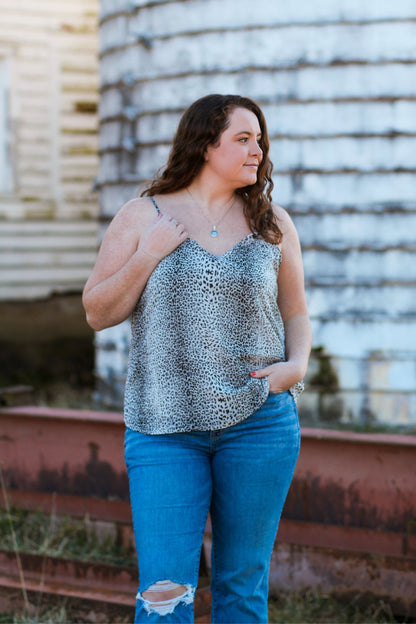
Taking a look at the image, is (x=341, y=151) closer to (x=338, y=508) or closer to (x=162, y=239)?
(x=338, y=508)

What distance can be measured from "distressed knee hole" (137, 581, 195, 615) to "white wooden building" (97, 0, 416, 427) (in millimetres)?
4122

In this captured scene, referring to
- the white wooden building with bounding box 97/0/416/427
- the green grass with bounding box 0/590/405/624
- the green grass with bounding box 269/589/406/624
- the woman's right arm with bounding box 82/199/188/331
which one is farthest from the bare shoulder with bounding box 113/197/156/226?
the white wooden building with bounding box 97/0/416/427

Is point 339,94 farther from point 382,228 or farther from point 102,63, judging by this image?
point 102,63

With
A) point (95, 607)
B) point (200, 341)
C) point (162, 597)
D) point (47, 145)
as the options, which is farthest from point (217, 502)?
point (47, 145)

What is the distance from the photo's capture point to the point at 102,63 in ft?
23.4

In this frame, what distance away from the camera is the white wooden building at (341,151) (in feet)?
19.0

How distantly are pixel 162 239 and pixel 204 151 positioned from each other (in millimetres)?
315

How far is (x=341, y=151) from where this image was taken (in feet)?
19.4

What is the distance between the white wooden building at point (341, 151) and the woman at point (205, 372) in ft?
12.0

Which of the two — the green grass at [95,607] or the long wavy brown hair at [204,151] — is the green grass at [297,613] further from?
the long wavy brown hair at [204,151]

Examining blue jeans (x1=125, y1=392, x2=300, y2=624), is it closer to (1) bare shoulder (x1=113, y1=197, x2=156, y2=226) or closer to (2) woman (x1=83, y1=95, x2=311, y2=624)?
(2) woman (x1=83, y1=95, x2=311, y2=624)

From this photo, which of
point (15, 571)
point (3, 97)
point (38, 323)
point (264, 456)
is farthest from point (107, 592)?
point (3, 97)

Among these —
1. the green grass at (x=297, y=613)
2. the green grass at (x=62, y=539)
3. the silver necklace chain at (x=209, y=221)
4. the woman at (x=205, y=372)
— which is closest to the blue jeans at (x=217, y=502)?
the woman at (x=205, y=372)

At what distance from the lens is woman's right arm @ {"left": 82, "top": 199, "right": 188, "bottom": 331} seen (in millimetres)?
2211
